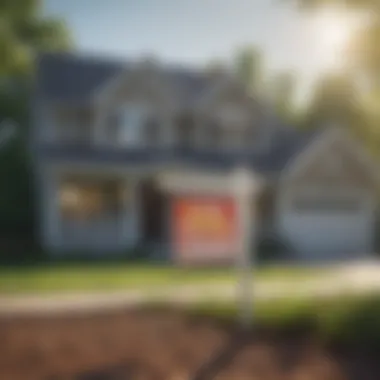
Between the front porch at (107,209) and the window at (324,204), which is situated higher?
the front porch at (107,209)

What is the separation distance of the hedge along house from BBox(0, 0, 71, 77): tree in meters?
2.36

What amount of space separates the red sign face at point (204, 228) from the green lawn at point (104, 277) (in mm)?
1488

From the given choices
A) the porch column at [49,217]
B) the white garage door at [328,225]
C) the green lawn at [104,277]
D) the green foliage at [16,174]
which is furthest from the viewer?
the white garage door at [328,225]

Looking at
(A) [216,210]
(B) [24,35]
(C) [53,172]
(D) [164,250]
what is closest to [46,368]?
(A) [216,210]

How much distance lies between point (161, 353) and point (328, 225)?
538cm

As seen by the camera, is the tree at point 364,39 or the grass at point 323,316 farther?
the tree at point 364,39

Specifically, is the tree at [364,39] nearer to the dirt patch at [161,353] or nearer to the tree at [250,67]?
the tree at [250,67]

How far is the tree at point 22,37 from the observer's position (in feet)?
13.8

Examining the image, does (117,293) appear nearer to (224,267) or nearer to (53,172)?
(224,267)

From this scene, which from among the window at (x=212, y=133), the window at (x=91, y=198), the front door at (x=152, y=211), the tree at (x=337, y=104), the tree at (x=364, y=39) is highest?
the tree at (x=364, y=39)

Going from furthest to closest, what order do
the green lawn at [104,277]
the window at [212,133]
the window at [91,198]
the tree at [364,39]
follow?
the window at [212,133], the window at [91,198], the green lawn at [104,277], the tree at [364,39]

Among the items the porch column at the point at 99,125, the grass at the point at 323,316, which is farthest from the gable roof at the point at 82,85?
the grass at the point at 323,316

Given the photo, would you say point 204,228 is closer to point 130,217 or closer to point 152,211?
point 130,217

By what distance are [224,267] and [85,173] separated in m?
4.18
